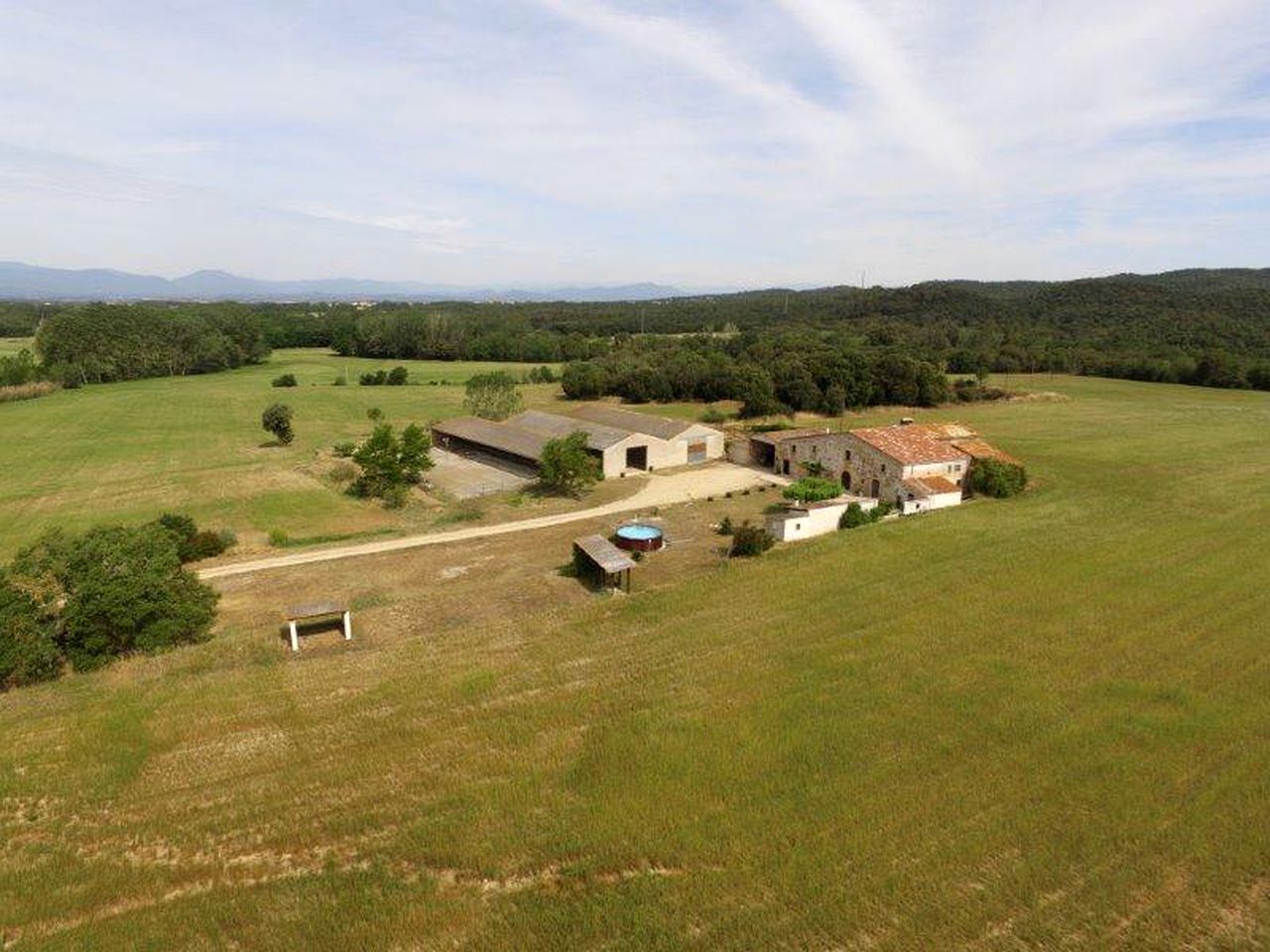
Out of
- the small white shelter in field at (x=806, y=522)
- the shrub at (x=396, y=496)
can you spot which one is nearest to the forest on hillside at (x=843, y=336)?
the shrub at (x=396, y=496)

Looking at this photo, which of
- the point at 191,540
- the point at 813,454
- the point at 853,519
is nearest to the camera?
the point at 191,540

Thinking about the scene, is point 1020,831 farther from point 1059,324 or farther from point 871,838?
point 1059,324

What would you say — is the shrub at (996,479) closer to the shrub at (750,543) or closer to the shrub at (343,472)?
the shrub at (750,543)

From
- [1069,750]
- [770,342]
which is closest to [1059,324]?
[770,342]

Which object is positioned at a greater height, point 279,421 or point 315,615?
point 279,421

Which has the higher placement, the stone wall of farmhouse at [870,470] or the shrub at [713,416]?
the stone wall of farmhouse at [870,470]

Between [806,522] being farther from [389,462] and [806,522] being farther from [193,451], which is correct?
[193,451]

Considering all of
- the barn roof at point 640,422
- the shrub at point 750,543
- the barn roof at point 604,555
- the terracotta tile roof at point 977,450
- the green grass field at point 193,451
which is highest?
the terracotta tile roof at point 977,450

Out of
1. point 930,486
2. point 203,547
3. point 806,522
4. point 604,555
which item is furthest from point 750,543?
point 203,547
